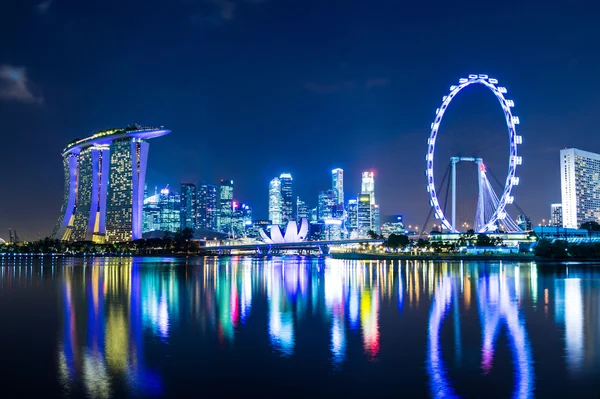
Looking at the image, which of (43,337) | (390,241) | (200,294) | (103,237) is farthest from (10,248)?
(43,337)

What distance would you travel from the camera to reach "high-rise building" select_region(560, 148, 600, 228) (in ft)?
530

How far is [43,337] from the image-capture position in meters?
18.6

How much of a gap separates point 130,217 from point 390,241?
71.6m

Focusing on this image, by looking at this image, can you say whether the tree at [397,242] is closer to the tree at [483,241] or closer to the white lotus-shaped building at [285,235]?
the tree at [483,241]

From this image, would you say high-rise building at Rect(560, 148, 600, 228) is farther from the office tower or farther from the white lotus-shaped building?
the office tower

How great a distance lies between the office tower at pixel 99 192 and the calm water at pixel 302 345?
123m

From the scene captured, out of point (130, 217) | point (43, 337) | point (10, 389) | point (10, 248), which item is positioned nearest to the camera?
point (10, 389)

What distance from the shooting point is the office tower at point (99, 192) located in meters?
152

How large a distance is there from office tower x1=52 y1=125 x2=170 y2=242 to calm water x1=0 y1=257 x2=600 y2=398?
123 metres

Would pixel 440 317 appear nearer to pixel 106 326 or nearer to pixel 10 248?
pixel 106 326

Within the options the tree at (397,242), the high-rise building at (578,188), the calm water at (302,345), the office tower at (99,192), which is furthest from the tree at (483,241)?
the office tower at (99,192)

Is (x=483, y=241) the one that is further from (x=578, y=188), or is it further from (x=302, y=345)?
(x=302, y=345)

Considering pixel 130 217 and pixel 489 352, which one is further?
pixel 130 217

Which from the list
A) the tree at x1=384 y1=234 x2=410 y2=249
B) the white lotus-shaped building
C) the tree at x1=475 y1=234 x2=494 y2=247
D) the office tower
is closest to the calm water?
the tree at x1=475 y1=234 x2=494 y2=247
